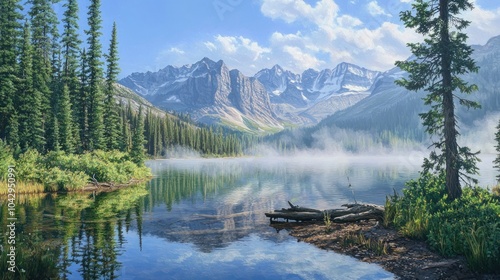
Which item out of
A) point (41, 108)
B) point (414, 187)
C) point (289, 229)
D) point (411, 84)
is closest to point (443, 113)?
point (411, 84)

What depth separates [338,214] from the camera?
22.5 m

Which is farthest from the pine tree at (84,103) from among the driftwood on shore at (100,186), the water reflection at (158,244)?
the water reflection at (158,244)

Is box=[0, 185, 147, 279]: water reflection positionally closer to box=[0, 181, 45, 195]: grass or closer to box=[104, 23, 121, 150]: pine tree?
box=[0, 181, 45, 195]: grass

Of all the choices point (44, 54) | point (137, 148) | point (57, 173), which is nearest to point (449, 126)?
point (57, 173)

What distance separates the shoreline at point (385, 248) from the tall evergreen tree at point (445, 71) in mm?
5963

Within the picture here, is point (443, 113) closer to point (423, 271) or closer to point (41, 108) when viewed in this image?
point (423, 271)

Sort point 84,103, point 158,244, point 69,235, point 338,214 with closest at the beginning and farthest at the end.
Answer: point 158,244, point 69,235, point 338,214, point 84,103

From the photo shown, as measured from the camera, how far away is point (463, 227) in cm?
1471

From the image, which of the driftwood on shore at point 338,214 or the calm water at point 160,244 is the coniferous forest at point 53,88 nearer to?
the calm water at point 160,244

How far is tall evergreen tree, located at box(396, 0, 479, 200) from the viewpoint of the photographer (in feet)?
69.6

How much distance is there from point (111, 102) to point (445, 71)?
52.3 m

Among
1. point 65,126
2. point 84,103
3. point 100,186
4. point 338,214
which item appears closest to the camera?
point 338,214

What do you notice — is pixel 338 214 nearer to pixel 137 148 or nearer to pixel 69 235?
pixel 69 235

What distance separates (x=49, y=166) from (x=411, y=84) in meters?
37.1
